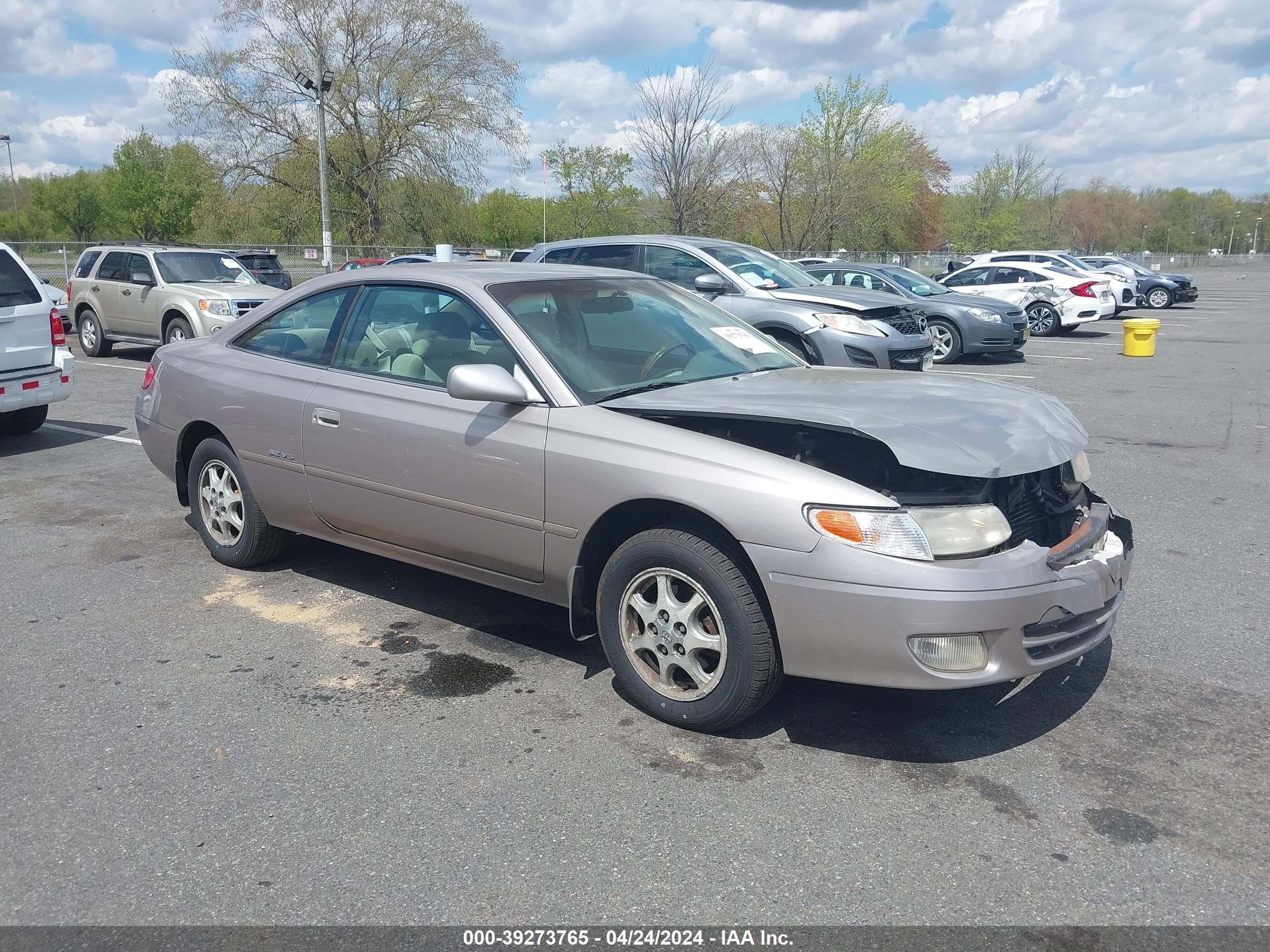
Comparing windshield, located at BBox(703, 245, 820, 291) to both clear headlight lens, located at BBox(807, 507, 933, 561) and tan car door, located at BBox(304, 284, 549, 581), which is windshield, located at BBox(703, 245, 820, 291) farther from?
clear headlight lens, located at BBox(807, 507, 933, 561)

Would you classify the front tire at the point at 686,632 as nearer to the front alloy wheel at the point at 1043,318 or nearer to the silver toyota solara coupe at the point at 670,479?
the silver toyota solara coupe at the point at 670,479

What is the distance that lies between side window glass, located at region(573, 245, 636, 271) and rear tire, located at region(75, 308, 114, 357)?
8851mm

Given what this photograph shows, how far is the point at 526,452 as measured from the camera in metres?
3.91

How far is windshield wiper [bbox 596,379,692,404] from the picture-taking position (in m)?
4.03

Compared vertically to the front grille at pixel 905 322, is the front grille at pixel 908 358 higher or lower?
lower

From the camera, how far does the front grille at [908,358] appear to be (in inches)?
419

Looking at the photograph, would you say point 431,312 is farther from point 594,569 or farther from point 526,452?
point 594,569

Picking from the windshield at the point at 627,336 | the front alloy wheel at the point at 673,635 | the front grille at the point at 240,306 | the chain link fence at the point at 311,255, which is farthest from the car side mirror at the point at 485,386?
the chain link fence at the point at 311,255

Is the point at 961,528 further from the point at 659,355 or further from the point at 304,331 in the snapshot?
the point at 304,331

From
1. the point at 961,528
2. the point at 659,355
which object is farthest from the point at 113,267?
the point at 961,528

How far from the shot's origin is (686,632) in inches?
139

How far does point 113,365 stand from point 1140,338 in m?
16.9

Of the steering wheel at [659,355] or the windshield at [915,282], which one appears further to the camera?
the windshield at [915,282]

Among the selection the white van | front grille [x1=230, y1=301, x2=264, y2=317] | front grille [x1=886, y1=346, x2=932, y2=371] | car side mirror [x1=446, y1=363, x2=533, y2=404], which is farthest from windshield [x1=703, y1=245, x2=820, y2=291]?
car side mirror [x1=446, y1=363, x2=533, y2=404]
